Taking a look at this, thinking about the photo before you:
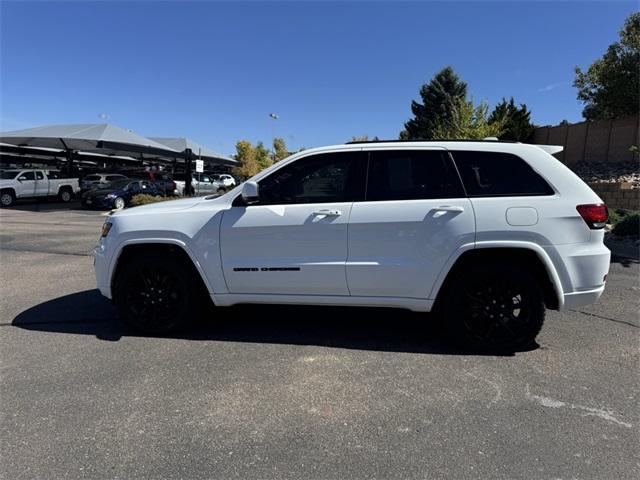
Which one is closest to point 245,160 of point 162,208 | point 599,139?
point 599,139

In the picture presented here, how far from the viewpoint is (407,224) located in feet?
12.9

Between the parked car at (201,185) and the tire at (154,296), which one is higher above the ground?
the parked car at (201,185)

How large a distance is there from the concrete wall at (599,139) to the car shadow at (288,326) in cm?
2021

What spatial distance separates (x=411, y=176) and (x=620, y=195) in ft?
43.7

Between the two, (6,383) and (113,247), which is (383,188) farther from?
(6,383)

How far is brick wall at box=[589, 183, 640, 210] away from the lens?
13836 mm

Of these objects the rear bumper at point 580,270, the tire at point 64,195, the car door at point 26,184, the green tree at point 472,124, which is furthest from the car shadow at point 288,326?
the tire at point 64,195

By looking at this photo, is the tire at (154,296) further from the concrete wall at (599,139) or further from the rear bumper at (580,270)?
the concrete wall at (599,139)

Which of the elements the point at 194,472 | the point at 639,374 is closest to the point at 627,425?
the point at 639,374

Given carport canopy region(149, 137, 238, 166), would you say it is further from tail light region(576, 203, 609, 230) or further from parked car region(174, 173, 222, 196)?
tail light region(576, 203, 609, 230)

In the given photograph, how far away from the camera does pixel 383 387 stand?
11.4 feet

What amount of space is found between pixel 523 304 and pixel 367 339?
1.41m

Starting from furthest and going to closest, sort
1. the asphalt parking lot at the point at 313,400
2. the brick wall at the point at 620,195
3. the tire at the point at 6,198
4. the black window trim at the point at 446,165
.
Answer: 1. the tire at the point at 6,198
2. the brick wall at the point at 620,195
3. the black window trim at the point at 446,165
4. the asphalt parking lot at the point at 313,400

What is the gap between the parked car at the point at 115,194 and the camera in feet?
72.1
